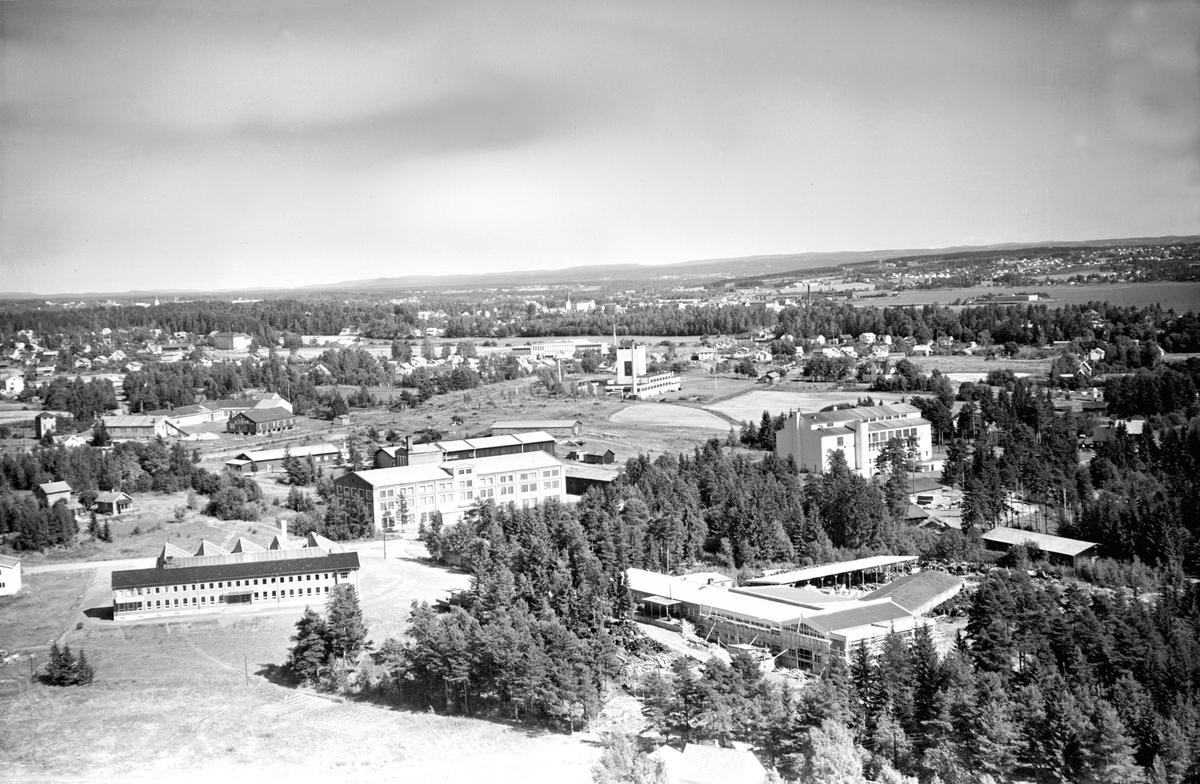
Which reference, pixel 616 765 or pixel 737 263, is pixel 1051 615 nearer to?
pixel 616 765

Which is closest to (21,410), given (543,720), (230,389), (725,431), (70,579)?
(230,389)

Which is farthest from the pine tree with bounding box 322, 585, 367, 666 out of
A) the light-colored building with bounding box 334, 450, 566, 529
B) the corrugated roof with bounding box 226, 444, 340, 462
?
the corrugated roof with bounding box 226, 444, 340, 462

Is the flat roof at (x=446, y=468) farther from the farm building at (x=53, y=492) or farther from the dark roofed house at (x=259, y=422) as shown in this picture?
the dark roofed house at (x=259, y=422)

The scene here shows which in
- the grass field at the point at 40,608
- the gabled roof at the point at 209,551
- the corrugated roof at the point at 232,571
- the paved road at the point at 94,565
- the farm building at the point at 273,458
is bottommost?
the paved road at the point at 94,565

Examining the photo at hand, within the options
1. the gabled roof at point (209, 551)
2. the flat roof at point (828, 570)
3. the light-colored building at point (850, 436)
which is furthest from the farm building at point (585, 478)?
the gabled roof at point (209, 551)

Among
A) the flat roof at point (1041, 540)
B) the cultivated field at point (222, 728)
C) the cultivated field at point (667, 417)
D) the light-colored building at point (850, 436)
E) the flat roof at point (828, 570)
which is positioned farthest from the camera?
the cultivated field at point (667, 417)

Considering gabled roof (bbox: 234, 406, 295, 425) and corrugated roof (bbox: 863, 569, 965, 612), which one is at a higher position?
gabled roof (bbox: 234, 406, 295, 425)

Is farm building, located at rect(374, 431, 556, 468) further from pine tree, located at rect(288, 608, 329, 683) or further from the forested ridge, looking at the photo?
the forested ridge
